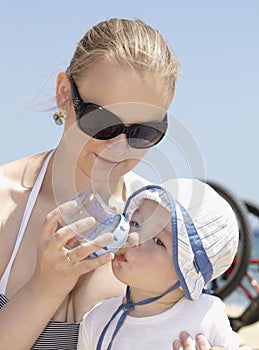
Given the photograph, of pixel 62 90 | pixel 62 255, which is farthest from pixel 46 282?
pixel 62 90

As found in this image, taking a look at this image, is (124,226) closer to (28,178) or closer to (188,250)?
(188,250)

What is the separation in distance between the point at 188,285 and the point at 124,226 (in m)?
0.32

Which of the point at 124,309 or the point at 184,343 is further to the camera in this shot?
the point at 124,309

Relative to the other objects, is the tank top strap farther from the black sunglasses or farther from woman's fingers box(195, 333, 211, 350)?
woman's fingers box(195, 333, 211, 350)

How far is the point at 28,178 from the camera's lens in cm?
305

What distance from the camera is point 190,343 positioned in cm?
253

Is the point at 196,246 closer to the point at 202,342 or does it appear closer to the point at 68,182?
the point at 202,342

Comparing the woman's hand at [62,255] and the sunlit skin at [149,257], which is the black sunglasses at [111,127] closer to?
the sunlit skin at [149,257]

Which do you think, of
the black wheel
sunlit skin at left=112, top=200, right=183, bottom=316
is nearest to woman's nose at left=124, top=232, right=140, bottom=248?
sunlit skin at left=112, top=200, right=183, bottom=316

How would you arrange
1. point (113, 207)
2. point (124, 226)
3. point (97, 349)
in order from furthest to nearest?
point (113, 207) → point (97, 349) → point (124, 226)

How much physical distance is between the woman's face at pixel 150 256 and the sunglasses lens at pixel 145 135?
234mm

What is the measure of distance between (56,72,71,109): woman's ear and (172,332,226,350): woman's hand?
1.03 m

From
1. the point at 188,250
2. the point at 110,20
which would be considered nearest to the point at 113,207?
the point at 188,250

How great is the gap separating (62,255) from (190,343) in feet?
1.75
